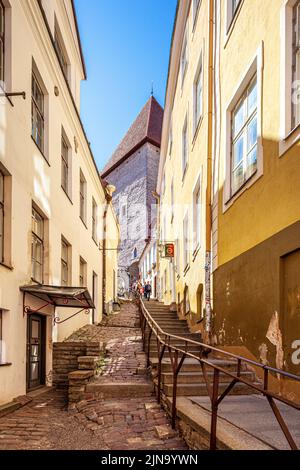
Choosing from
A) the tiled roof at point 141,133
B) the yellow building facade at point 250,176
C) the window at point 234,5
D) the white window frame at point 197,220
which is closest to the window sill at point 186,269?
the yellow building facade at point 250,176

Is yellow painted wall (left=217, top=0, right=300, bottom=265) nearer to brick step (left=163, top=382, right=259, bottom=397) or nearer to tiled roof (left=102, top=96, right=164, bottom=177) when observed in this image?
brick step (left=163, top=382, right=259, bottom=397)

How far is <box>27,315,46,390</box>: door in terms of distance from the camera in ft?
27.2

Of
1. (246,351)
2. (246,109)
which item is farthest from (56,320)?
(246,109)

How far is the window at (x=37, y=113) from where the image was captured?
8.94 meters

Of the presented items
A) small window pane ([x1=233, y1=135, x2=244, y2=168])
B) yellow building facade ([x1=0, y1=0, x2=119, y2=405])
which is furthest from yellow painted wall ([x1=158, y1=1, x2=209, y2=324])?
yellow building facade ([x1=0, y1=0, x2=119, y2=405])

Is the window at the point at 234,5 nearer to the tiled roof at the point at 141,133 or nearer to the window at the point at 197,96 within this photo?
the window at the point at 197,96

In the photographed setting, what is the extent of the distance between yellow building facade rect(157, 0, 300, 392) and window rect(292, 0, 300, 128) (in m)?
0.01

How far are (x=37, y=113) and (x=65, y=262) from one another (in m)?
4.38

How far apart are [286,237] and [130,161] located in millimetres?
37555

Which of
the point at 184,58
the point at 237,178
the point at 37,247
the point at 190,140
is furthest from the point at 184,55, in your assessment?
the point at 37,247

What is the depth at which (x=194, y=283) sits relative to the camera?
36.7ft

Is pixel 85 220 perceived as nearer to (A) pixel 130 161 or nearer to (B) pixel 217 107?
(B) pixel 217 107

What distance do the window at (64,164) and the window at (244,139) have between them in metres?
5.29

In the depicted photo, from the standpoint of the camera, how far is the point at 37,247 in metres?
9.15
